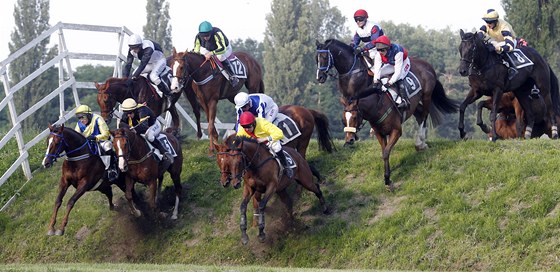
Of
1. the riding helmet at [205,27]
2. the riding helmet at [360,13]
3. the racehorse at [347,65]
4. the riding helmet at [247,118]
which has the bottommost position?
the riding helmet at [247,118]

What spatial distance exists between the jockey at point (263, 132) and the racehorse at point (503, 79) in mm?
4371

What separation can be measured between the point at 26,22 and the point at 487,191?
145 feet

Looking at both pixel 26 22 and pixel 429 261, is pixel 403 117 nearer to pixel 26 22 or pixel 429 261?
pixel 429 261

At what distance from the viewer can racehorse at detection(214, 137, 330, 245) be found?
695 inches

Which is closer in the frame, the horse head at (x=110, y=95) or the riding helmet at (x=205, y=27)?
the horse head at (x=110, y=95)

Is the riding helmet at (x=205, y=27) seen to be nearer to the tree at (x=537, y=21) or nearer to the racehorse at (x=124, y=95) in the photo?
the racehorse at (x=124, y=95)

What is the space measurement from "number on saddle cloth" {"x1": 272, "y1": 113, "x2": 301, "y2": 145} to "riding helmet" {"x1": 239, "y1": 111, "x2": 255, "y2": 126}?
7.98ft

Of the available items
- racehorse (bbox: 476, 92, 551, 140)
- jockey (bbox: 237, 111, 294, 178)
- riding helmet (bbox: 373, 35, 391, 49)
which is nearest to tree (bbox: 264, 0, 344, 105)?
racehorse (bbox: 476, 92, 551, 140)

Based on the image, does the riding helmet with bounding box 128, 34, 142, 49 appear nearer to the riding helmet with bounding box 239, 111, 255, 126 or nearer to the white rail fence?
the white rail fence

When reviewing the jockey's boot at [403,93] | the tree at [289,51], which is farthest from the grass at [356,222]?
the tree at [289,51]

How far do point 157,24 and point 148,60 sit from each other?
38095 millimetres

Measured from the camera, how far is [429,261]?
1731 cm

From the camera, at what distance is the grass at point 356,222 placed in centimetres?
1717

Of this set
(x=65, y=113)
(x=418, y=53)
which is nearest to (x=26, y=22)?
(x=418, y=53)
